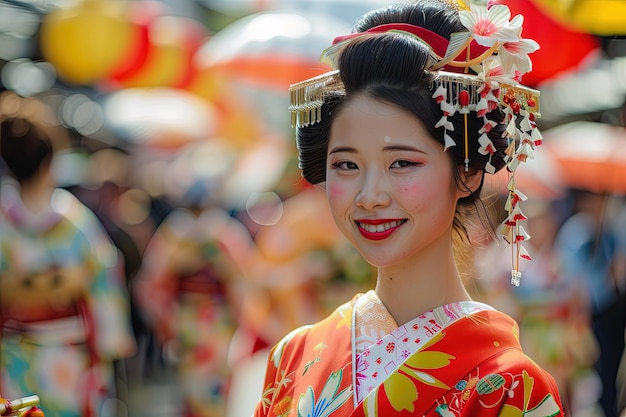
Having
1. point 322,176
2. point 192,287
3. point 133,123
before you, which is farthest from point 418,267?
point 133,123

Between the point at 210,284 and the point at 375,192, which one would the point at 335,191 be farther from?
the point at 210,284

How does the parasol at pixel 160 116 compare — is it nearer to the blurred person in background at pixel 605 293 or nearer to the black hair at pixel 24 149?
the black hair at pixel 24 149

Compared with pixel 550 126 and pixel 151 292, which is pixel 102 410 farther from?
pixel 550 126

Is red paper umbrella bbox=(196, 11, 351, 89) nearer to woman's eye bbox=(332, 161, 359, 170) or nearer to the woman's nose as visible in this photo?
woman's eye bbox=(332, 161, 359, 170)

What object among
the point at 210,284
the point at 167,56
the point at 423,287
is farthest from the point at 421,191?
the point at 167,56

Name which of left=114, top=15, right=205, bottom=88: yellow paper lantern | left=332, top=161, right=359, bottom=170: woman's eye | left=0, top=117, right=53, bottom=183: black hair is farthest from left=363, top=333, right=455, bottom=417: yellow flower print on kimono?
left=114, top=15, right=205, bottom=88: yellow paper lantern

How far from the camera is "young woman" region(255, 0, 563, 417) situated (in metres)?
2.28

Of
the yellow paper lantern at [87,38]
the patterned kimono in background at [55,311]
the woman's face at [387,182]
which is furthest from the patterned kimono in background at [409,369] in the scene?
the yellow paper lantern at [87,38]

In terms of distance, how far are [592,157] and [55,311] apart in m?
3.81

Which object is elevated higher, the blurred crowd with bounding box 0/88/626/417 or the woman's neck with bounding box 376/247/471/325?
the woman's neck with bounding box 376/247/471/325

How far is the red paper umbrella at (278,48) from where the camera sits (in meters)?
6.16

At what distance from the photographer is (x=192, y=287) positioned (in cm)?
578

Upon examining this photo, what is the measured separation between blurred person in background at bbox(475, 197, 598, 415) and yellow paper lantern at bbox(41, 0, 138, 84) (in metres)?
3.01

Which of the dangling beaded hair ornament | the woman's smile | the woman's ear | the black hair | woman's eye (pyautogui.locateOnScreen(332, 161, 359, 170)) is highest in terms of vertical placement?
the dangling beaded hair ornament
